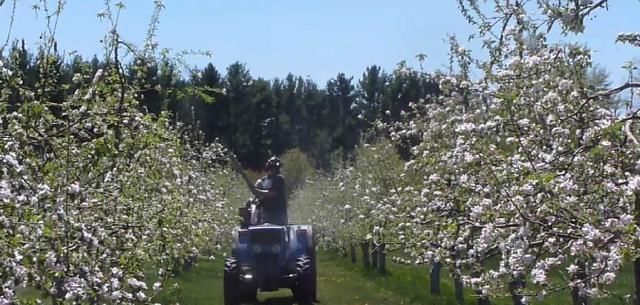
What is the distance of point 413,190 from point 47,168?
22.1 ft

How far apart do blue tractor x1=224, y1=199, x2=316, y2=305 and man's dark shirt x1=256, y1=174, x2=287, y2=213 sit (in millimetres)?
307

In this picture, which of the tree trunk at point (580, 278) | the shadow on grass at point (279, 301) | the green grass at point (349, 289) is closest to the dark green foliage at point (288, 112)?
the green grass at point (349, 289)

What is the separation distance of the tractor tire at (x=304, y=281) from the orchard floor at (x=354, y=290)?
72 centimetres

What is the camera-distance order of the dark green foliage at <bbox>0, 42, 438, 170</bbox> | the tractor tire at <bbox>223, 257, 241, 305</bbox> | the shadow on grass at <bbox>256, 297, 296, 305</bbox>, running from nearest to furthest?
the tractor tire at <bbox>223, 257, 241, 305</bbox>, the shadow on grass at <bbox>256, 297, 296, 305</bbox>, the dark green foliage at <bbox>0, 42, 438, 170</bbox>

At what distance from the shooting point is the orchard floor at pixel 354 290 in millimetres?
17328

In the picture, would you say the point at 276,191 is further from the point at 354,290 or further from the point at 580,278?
the point at 580,278

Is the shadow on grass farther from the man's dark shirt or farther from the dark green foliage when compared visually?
the dark green foliage

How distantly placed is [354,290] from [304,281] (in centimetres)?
398

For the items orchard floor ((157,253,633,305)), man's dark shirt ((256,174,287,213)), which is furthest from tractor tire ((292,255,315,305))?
man's dark shirt ((256,174,287,213))

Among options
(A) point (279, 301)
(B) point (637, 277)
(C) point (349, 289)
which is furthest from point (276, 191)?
(B) point (637, 277)

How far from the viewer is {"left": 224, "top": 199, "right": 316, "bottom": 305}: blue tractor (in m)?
16.8

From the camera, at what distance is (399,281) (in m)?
21.7

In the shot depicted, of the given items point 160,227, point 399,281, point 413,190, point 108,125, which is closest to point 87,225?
point 108,125

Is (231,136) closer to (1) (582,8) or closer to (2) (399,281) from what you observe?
(2) (399,281)
